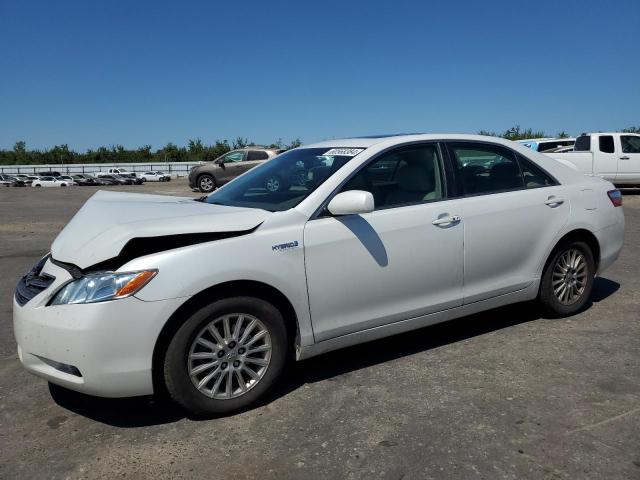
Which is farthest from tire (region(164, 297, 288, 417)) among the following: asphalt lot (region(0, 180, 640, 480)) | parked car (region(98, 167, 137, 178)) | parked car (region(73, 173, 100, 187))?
parked car (region(98, 167, 137, 178))

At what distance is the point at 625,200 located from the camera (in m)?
16.4

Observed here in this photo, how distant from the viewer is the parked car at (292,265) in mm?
2955

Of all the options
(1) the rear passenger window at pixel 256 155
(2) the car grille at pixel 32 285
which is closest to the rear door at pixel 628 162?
(1) the rear passenger window at pixel 256 155

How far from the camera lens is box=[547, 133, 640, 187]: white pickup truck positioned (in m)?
17.0

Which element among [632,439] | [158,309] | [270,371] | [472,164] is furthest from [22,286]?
[632,439]

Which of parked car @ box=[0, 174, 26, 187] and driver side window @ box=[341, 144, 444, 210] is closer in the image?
driver side window @ box=[341, 144, 444, 210]

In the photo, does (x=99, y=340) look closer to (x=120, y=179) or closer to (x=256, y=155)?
(x=256, y=155)

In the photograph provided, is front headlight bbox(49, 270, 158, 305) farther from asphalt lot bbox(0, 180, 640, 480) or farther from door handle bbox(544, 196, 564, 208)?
door handle bbox(544, 196, 564, 208)

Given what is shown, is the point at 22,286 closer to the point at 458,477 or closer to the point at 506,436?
the point at 458,477

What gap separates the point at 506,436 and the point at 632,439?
2.04ft

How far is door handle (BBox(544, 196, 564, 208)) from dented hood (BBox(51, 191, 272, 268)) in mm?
2392

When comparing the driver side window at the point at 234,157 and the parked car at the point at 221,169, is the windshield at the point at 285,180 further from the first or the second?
the driver side window at the point at 234,157

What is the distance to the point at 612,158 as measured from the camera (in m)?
17.0

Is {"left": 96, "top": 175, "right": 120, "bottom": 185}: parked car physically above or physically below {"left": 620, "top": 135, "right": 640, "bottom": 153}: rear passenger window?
above
